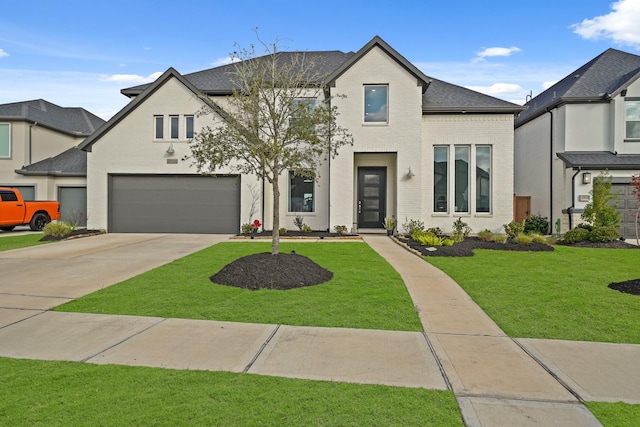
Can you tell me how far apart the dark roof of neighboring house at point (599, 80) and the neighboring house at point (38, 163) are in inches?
870

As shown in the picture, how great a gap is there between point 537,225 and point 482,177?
12.1 ft

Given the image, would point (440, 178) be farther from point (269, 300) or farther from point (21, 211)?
point (21, 211)

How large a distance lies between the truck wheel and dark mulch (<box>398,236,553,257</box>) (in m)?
16.5

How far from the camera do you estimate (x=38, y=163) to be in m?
20.5

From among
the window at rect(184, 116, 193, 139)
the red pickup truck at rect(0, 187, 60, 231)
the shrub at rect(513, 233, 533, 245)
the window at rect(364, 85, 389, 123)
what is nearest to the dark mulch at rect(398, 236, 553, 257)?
the shrub at rect(513, 233, 533, 245)

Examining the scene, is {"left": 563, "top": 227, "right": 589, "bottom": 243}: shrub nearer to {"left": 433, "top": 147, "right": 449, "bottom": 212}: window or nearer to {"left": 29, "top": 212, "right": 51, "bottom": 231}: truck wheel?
{"left": 433, "top": 147, "right": 449, "bottom": 212}: window

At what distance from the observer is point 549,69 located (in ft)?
72.2

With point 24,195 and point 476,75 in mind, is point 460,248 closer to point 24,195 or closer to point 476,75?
point 476,75

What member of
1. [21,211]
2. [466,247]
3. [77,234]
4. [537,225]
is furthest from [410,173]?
[21,211]

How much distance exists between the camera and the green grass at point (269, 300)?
5273 millimetres

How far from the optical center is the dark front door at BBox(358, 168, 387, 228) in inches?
648

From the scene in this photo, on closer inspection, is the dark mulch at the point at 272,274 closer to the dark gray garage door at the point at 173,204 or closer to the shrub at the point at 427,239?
the shrub at the point at 427,239

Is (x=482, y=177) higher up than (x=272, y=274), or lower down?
higher up

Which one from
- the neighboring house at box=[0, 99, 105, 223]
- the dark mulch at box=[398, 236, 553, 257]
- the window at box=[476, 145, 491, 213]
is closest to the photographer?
the dark mulch at box=[398, 236, 553, 257]
